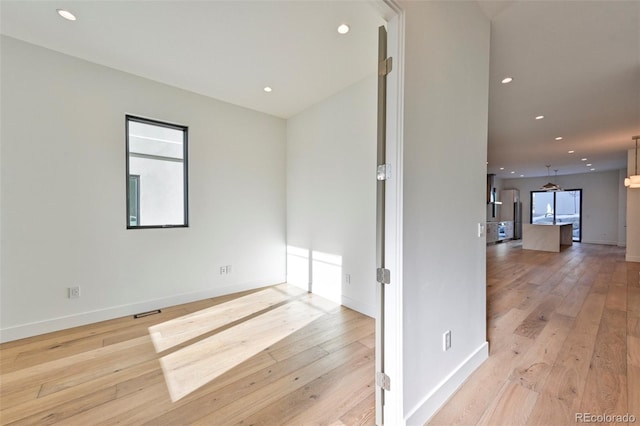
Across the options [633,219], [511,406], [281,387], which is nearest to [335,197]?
[281,387]

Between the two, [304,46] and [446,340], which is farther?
[304,46]

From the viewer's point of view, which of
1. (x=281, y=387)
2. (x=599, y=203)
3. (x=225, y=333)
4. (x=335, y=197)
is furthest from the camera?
(x=599, y=203)

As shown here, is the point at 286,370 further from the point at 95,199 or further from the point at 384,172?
the point at 95,199

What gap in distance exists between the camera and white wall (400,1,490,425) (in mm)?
1480

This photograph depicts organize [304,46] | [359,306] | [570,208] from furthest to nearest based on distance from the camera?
[570,208] → [359,306] → [304,46]

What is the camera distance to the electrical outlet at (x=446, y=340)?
1.73m

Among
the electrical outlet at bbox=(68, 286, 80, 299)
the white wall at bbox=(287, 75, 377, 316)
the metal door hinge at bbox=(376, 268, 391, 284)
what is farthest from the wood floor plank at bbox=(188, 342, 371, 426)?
the electrical outlet at bbox=(68, 286, 80, 299)

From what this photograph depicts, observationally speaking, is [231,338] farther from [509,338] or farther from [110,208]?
[509,338]

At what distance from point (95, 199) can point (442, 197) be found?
3614 millimetres

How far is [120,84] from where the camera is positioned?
3092 millimetres

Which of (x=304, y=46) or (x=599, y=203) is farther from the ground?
(x=304, y=46)

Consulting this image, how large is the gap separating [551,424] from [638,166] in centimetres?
819

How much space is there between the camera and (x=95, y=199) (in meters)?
2.95

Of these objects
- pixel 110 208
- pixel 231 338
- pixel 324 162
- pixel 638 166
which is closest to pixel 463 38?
pixel 324 162
